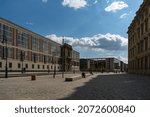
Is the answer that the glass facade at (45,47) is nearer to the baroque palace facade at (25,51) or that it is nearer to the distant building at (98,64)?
the baroque palace facade at (25,51)

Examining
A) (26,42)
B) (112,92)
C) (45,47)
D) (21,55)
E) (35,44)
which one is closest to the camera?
(112,92)

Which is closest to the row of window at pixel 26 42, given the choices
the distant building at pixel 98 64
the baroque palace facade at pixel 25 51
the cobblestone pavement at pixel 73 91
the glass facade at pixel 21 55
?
the baroque palace facade at pixel 25 51

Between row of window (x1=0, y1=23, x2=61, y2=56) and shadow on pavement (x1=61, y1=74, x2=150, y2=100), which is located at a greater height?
row of window (x1=0, y1=23, x2=61, y2=56)

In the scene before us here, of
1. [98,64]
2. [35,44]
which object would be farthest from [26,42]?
[98,64]

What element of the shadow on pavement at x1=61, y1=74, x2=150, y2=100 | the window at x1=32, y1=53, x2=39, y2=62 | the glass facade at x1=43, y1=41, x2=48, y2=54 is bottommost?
the shadow on pavement at x1=61, y1=74, x2=150, y2=100

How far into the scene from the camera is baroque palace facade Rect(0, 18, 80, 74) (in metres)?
58.6

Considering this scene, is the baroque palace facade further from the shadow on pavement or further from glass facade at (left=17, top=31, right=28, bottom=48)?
the shadow on pavement

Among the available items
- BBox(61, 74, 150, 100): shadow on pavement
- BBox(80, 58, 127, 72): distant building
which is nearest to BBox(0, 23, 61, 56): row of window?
BBox(61, 74, 150, 100): shadow on pavement

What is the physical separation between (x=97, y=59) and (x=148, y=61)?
121 metres

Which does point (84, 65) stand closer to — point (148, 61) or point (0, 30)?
point (0, 30)

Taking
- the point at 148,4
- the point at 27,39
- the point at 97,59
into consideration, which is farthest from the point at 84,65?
the point at 148,4

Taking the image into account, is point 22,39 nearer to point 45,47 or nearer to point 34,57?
point 34,57

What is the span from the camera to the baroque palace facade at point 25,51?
5862 centimetres

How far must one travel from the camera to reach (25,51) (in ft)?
232
